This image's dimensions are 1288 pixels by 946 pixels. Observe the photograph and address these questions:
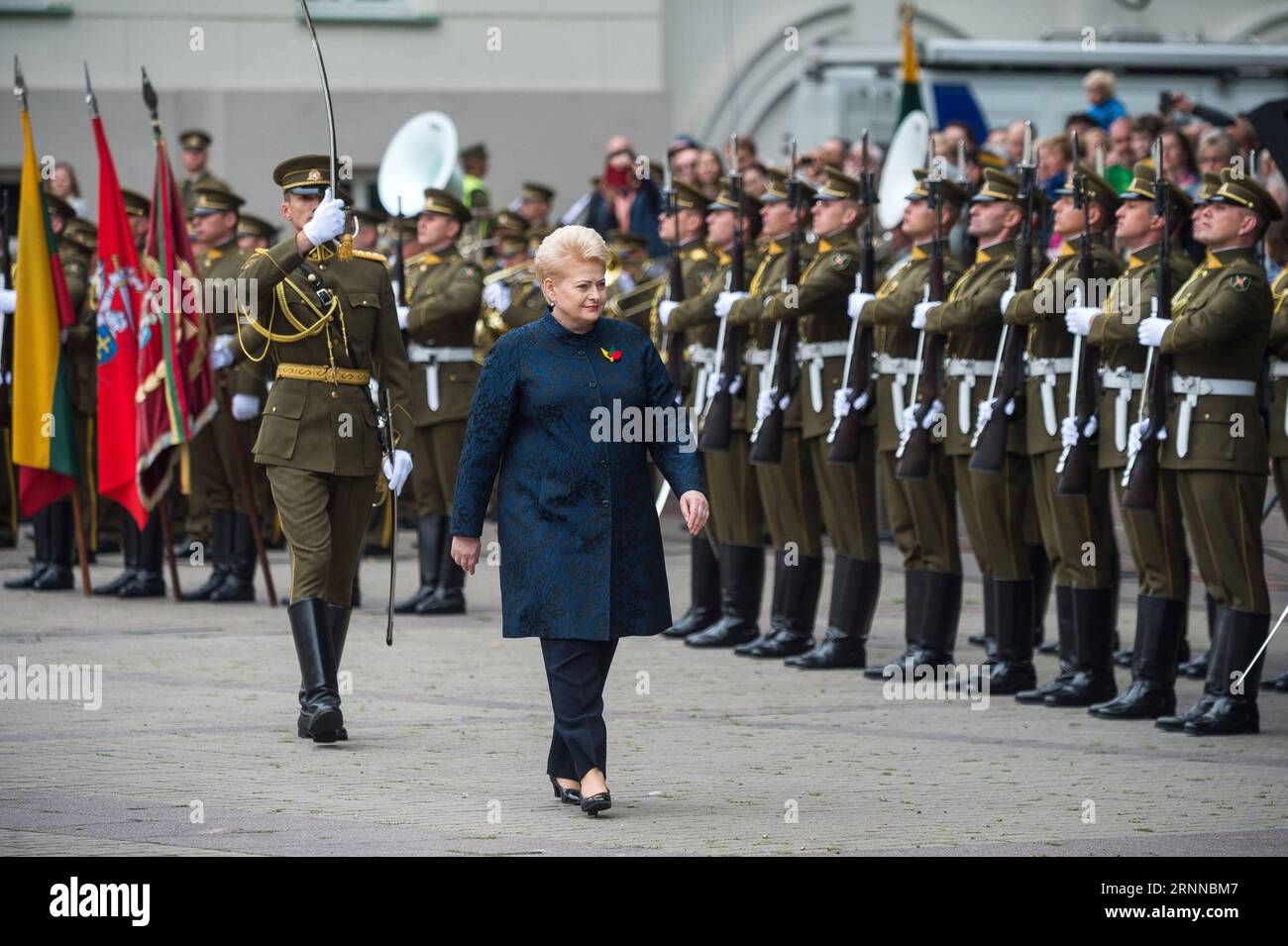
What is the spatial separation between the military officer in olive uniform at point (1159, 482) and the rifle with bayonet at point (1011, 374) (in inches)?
19.2

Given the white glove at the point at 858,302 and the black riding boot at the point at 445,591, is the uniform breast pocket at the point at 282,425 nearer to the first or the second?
the white glove at the point at 858,302

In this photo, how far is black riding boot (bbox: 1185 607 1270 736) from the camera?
29.8 ft

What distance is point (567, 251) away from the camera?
750 centimetres

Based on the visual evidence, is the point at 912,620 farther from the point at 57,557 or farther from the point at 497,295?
the point at 57,557

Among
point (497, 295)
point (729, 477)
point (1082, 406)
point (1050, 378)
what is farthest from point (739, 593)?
point (497, 295)

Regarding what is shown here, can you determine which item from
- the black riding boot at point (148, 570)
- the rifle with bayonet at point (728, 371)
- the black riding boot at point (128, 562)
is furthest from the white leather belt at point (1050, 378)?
the black riding boot at point (128, 562)

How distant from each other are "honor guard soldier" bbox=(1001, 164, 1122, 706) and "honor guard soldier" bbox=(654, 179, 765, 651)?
6.69 ft

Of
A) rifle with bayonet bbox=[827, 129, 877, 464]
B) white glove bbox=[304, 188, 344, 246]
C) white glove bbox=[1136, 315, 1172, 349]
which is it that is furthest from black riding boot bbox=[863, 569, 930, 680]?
white glove bbox=[304, 188, 344, 246]

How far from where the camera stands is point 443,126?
15.9 meters

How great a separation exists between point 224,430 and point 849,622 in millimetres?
4245

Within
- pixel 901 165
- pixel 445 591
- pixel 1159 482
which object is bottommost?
pixel 445 591

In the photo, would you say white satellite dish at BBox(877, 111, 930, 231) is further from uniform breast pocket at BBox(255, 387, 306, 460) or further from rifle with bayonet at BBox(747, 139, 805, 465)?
uniform breast pocket at BBox(255, 387, 306, 460)

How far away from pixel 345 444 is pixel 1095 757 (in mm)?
2922
